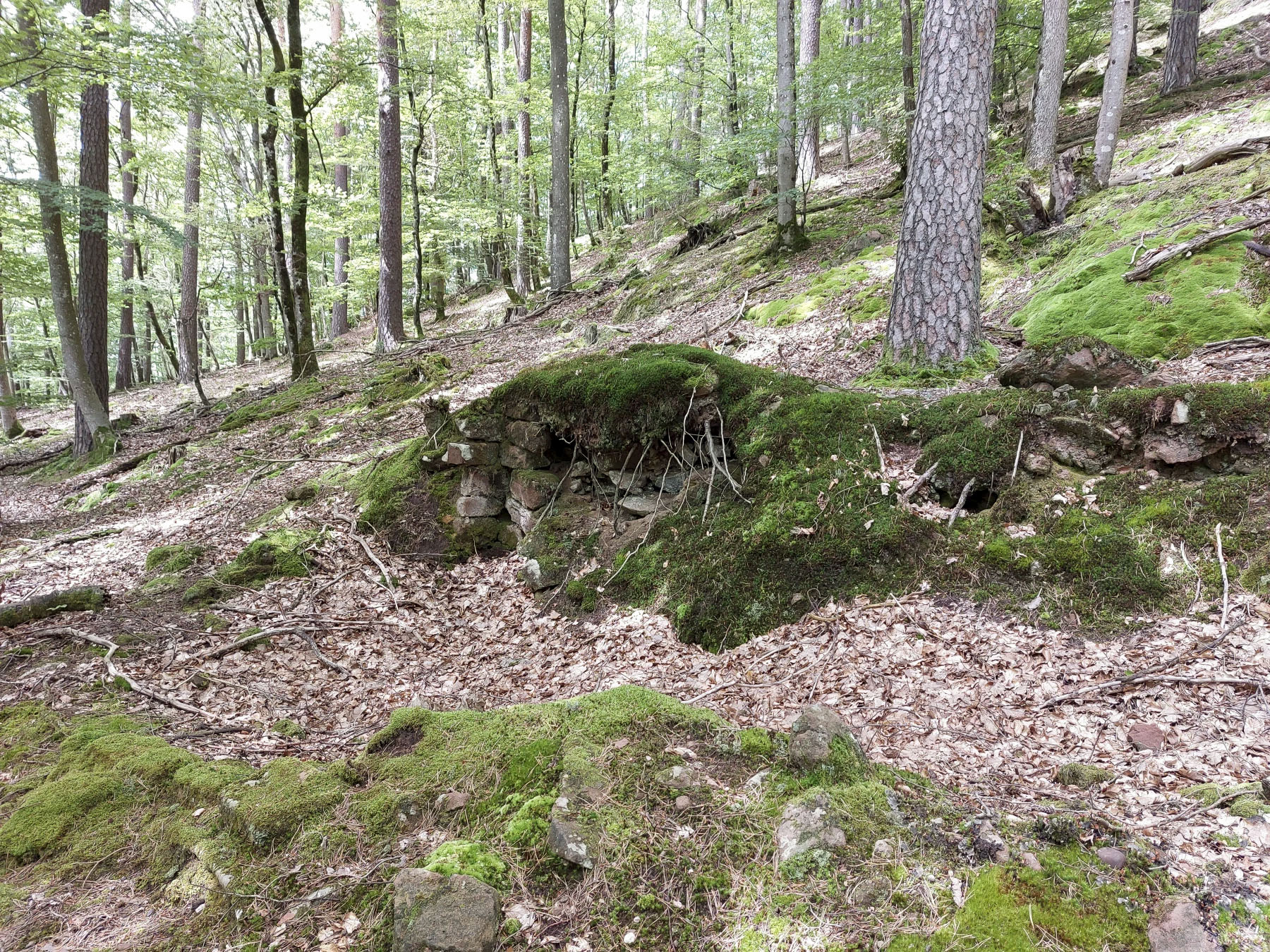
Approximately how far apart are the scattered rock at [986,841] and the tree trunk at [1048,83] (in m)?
11.1

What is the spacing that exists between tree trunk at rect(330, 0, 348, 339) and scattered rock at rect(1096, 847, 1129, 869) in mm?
22088

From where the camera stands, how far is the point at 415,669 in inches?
205

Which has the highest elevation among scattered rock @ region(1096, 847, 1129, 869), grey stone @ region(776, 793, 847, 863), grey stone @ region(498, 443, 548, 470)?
scattered rock @ region(1096, 847, 1129, 869)

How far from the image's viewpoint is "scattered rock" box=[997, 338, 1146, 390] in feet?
15.1

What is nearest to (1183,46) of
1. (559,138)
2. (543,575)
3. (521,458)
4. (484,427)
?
(559,138)

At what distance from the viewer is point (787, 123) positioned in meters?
10.8

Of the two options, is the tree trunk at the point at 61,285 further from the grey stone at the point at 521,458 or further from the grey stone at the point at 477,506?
the grey stone at the point at 521,458

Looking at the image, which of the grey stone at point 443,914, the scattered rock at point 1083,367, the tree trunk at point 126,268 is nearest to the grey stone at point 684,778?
the grey stone at point 443,914

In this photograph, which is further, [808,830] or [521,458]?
[521,458]

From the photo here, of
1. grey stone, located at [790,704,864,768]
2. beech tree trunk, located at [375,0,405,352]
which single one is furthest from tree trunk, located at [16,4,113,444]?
grey stone, located at [790,704,864,768]

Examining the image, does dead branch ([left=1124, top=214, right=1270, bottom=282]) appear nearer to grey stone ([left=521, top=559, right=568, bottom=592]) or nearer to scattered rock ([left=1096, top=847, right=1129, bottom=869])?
scattered rock ([left=1096, top=847, right=1129, bottom=869])

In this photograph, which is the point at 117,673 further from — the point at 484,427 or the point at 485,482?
the point at 484,427

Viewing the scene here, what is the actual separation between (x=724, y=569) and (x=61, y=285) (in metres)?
13.0

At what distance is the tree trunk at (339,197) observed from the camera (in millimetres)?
19812
